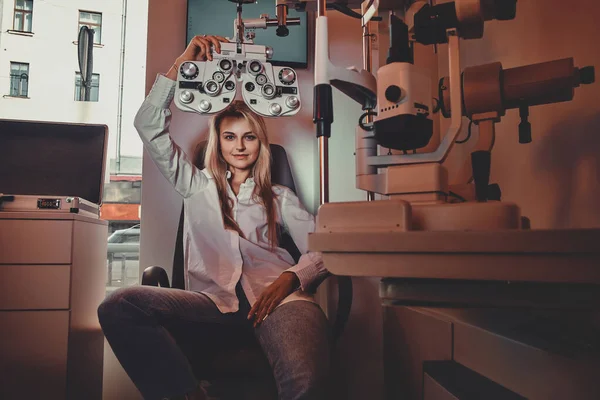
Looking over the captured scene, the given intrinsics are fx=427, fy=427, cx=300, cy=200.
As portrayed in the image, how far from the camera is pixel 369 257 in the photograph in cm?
49

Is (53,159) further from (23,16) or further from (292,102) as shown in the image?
(23,16)

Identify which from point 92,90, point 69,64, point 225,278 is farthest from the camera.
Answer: point 69,64

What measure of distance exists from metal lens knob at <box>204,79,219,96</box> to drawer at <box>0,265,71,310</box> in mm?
724

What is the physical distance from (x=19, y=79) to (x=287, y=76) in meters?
2.41

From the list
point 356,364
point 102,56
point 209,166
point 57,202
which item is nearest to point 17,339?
point 57,202

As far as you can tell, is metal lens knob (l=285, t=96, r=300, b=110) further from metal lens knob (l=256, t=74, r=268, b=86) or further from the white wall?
the white wall

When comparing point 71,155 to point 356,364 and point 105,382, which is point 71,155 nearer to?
point 105,382

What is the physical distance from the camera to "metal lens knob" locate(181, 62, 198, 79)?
3.61 ft

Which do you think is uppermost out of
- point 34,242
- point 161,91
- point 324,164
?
point 161,91

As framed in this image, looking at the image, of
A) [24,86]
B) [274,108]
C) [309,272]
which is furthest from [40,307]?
[24,86]

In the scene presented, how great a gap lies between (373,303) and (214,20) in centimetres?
143

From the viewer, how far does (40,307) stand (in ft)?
4.21

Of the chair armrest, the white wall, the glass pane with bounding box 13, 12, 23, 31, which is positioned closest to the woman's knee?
the chair armrest

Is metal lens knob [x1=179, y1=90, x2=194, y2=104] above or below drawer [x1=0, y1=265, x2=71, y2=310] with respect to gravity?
above
